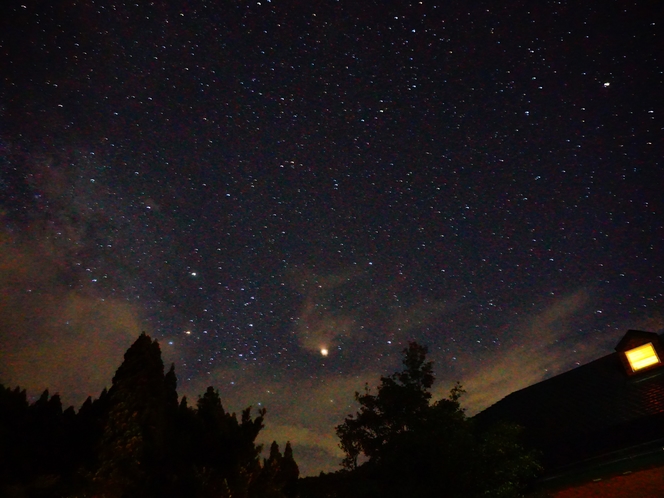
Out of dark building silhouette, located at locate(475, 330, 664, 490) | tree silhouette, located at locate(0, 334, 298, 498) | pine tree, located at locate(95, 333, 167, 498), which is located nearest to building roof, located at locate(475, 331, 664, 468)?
dark building silhouette, located at locate(475, 330, 664, 490)

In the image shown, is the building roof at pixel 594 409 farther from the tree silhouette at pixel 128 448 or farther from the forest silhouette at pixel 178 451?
the tree silhouette at pixel 128 448

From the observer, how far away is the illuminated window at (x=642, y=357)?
14.8 m

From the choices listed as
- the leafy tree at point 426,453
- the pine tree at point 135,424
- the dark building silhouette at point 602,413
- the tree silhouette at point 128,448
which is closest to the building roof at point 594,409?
the dark building silhouette at point 602,413

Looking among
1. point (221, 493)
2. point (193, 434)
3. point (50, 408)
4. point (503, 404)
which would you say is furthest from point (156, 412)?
point (503, 404)

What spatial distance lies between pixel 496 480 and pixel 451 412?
7.77 feet

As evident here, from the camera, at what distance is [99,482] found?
8.23 meters

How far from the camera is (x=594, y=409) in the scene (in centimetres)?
1461

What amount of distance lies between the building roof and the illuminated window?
0.59ft

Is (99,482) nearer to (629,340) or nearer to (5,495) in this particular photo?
(5,495)

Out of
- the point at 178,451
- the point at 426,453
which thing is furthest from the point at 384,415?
the point at 178,451

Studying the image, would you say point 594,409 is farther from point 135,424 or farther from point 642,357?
point 135,424

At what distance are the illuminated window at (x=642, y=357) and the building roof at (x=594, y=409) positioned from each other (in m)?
0.18

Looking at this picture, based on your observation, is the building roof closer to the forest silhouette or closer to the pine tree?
the forest silhouette

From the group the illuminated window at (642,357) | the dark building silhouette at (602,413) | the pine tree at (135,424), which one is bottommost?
the dark building silhouette at (602,413)
